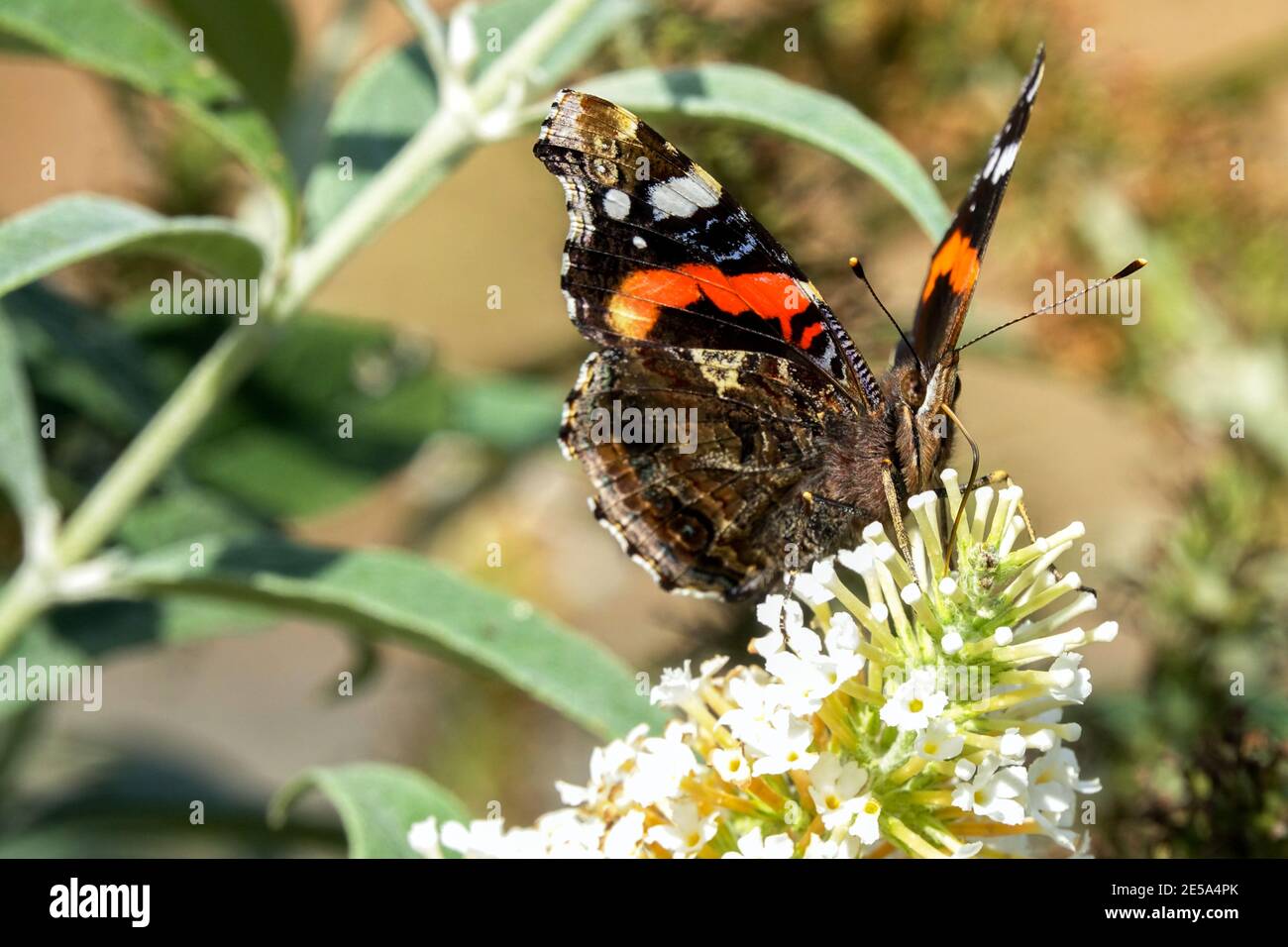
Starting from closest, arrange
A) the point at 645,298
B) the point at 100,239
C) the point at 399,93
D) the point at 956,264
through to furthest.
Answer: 1. the point at 100,239
2. the point at 956,264
3. the point at 645,298
4. the point at 399,93

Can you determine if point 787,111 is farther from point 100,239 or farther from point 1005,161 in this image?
point 100,239

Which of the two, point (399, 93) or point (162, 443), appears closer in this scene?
point (162, 443)

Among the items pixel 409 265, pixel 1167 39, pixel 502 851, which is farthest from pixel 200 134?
pixel 1167 39

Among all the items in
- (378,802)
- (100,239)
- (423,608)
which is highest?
(100,239)

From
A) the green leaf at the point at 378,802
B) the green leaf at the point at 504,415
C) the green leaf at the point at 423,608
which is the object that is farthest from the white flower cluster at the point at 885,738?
the green leaf at the point at 504,415

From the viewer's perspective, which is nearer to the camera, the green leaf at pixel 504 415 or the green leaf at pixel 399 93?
Result: the green leaf at pixel 399 93

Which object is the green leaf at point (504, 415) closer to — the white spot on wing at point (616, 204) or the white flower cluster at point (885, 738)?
the white spot on wing at point (616, 204)

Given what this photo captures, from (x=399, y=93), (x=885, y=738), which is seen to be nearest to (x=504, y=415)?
(x=399, y=93)
